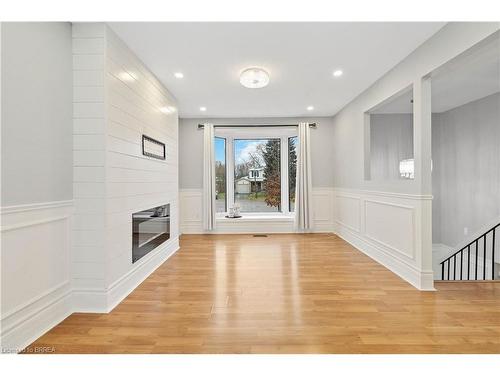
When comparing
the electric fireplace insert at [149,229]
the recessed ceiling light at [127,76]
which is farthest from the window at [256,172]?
the recessed ceiling light at [127,76]

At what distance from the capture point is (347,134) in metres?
5.25

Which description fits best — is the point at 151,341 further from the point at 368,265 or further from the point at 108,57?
the point at 368,265

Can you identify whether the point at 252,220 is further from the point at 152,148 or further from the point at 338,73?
the point at 338,73

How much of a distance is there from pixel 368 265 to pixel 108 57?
384 centimetres

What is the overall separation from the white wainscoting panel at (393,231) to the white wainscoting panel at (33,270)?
3418 mm

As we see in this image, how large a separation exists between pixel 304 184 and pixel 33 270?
483cm

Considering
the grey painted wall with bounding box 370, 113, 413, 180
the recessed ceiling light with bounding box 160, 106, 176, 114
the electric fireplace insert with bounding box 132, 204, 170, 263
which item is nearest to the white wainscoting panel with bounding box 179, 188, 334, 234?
the grey painted wall with bounding box 370, 113, 413, 180

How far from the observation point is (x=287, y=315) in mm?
2324

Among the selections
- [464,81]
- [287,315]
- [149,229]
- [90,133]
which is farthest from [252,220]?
[464,81]

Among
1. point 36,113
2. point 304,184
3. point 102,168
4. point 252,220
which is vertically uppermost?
point 36,113

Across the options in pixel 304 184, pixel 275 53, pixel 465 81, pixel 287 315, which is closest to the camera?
pixel 287 315

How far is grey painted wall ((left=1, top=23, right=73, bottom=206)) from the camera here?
179cm

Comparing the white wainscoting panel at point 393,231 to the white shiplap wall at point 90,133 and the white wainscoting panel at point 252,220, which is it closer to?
the white wainscoting panel at point 252,220
